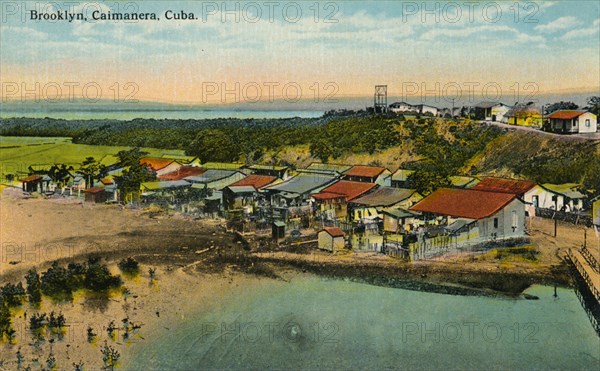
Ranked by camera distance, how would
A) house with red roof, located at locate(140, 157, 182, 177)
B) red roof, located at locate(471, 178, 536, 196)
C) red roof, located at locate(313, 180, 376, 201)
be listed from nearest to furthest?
1. red roof, located at locate(471, 178, 536, 196)
2. red roof, located at locate(313, 180, 376, 201)
3. house with red roof, located at locate(140, 157, 182, 177)

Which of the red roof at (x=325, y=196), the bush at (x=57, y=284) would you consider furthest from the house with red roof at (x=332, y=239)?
the bush at (x=57, y=284)

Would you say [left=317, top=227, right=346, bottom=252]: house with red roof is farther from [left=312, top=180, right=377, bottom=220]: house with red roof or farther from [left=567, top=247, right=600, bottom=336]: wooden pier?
[left=567, top=247, right=600, bottom=336]: wooden pier

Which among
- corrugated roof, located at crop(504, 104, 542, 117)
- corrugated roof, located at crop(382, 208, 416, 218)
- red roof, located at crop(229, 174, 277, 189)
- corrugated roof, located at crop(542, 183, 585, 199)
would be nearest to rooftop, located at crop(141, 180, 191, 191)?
red roof, located at crop(229, 174, 277, 189)

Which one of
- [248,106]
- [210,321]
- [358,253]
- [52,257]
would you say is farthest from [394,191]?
[52,257]

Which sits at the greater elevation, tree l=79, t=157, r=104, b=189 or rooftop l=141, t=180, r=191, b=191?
tree l=79, t=157, r=104, b=189

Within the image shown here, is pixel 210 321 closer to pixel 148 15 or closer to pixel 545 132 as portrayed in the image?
pixel 148 15

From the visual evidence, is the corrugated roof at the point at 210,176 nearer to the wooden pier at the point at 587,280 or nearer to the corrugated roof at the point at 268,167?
the corrugated roof at the point at 268,167

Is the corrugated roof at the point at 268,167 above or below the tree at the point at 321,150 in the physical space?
below
